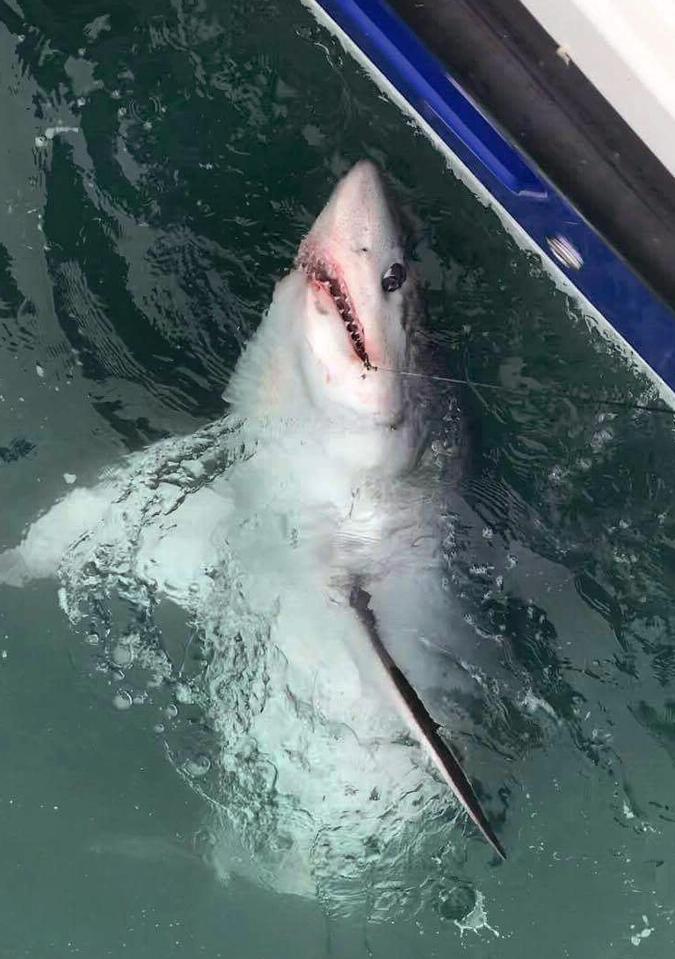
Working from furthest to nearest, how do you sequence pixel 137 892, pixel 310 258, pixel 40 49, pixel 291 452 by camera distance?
1. pixel 137 892
2. pixel 40 49
3. pixel 291 452
4. pixel 310 258

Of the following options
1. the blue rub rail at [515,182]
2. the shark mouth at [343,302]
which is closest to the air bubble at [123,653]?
the shark mouth at [343,302]

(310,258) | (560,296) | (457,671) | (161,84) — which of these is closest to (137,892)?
(457,671)

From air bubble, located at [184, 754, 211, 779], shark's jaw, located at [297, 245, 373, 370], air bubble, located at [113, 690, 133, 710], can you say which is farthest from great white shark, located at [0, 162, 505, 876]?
air bubble, located at [113, 690, 133, 710]

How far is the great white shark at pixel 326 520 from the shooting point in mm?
2799

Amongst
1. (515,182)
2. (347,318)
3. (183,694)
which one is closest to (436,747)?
(183,694)

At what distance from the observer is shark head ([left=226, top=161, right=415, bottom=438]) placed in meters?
2.75

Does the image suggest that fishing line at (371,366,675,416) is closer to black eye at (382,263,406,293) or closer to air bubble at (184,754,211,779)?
black eye at (382,263,406,293)

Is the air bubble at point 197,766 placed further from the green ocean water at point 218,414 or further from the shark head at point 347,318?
the shark head at point 347,318

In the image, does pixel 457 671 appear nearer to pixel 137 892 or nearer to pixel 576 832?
pixel 576 832

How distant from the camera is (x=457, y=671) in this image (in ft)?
11.1

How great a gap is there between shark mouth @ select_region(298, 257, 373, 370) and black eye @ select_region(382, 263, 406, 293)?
0.15 meters

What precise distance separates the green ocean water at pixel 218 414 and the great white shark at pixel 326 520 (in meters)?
0.19

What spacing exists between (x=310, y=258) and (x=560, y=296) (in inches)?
42.4

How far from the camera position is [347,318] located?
108 inches
